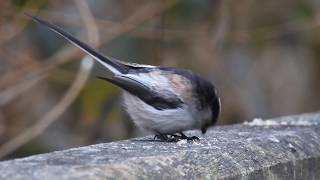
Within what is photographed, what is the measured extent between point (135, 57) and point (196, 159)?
141 inches

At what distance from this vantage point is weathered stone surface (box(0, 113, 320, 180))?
2586mm

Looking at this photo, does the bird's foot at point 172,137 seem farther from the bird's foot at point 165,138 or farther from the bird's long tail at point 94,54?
the bird's long tail at point 94,54

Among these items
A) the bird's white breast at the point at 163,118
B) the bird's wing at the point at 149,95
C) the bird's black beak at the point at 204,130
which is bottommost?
the bird's black beak at the point at 204,130

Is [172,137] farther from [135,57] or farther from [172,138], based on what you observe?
[135,57]

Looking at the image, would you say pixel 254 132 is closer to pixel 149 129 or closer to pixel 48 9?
pixel 149 129

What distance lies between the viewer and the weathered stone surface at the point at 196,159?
8.48 ft

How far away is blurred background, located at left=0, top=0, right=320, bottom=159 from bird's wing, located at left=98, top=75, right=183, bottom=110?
1425 millimetres

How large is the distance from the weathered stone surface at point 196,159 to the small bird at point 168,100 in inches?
4.7

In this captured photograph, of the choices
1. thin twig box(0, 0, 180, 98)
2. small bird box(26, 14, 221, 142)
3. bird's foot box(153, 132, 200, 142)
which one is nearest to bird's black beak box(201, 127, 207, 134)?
small bird box(26, 14, 221, 142)

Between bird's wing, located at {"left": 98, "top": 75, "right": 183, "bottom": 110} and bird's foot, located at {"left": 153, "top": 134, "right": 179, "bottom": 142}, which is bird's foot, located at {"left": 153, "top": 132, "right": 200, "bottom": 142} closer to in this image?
bird's foot, located at {"left": 153, "top": 134, "right": 179, "bottom": 142}

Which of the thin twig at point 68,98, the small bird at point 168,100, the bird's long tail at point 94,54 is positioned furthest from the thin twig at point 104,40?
the small bird at point 168,100

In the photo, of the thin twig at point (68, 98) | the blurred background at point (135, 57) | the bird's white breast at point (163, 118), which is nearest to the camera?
the bird's white breast at point (163, 118)

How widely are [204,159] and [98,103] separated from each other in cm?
304

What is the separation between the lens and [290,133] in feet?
12.3
